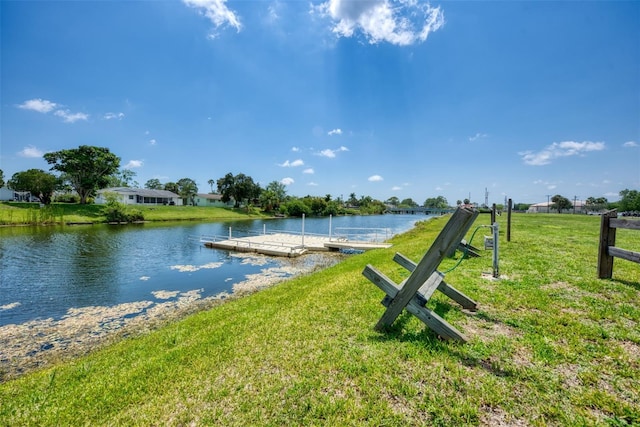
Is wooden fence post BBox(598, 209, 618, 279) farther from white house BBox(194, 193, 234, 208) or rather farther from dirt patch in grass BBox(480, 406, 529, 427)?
white house BBox(194, 193, 234, 208)

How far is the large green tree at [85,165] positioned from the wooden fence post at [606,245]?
211ft

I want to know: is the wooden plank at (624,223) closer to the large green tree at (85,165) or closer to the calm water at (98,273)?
the calm water at (98,273)

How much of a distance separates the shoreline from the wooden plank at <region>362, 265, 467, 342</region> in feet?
22.6

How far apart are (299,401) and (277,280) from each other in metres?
10.1

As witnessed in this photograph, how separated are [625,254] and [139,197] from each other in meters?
74.5

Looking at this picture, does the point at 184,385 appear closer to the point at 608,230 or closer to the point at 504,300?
the point at 504,300

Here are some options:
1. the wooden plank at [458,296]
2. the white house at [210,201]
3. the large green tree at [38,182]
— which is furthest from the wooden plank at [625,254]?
the white house at [210,201]

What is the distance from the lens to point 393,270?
7746 millimetres

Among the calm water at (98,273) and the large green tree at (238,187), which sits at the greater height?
the large green tree at (238,187)

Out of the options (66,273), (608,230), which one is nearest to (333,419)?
(608,230)

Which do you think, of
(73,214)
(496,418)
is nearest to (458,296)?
(496,418)

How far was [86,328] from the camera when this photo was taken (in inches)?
297

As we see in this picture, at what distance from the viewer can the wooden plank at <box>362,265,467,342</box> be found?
10.7 ft

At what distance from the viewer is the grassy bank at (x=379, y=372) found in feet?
7.75
